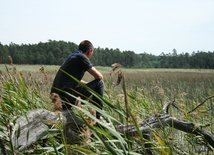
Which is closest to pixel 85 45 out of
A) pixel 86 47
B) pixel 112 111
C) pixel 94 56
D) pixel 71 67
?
pixel 86 47

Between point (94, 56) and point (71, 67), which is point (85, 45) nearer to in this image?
point (71, 67)

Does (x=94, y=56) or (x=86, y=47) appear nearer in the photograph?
(x=86, y=47)

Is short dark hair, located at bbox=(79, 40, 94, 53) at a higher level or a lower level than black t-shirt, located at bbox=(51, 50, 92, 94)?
higher

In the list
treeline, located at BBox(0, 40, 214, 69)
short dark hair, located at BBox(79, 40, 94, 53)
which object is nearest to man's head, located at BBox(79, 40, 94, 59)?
short dark hair, located at BBox(79, 40, 94, 53)

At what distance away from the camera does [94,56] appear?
6806cm

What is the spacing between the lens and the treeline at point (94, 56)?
4728cm

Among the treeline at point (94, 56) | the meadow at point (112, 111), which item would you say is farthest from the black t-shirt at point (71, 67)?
the treeline at point (94, 56)

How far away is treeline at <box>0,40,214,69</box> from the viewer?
1861 inches

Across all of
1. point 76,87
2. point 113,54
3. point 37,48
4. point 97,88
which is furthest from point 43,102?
point 113,54

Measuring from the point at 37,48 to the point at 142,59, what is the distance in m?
42.3

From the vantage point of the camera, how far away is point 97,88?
12.2 ft

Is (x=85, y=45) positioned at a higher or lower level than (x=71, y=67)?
higher

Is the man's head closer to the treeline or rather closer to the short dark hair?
the short dark hair

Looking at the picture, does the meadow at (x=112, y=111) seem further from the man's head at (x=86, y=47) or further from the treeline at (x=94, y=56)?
the treeline at (x=94, y=56)
